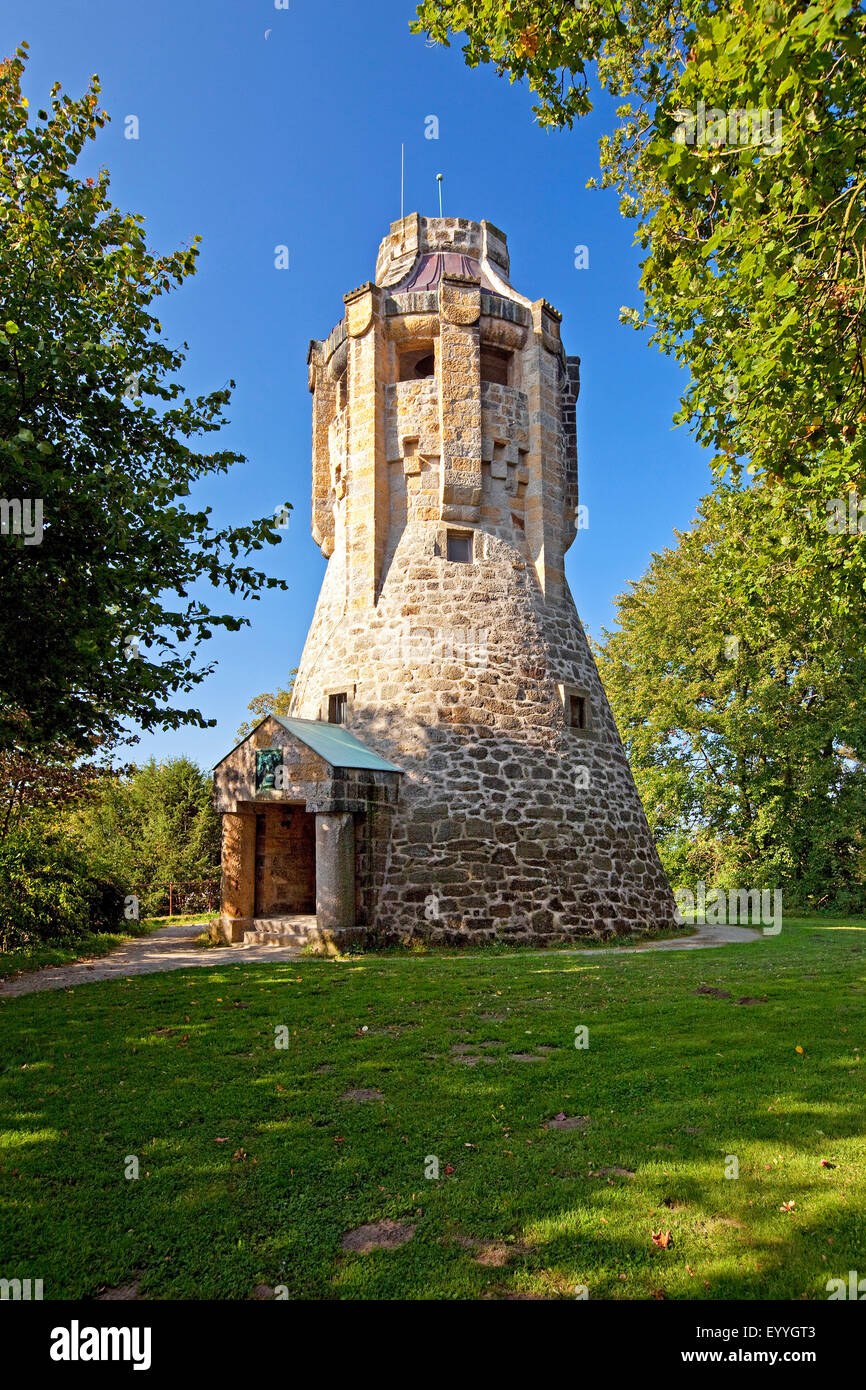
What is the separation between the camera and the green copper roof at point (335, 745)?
13.5 metres

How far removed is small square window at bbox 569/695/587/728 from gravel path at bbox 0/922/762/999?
466 centimetres

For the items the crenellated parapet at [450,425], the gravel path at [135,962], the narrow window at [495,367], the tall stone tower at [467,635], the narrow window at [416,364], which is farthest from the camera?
the narrow window at [416,364]

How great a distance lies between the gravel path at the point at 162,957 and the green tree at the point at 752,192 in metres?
8.35

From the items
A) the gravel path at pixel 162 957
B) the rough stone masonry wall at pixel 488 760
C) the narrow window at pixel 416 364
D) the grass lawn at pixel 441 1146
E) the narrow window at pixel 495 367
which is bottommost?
the gravel path at pixel 162 957

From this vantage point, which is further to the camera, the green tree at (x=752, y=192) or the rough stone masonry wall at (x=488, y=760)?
the rough stone masonry wall at (x=488, y=760)

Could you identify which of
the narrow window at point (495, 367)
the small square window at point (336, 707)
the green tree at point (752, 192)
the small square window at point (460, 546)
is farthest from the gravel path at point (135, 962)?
the narrow window at point (495, 367)

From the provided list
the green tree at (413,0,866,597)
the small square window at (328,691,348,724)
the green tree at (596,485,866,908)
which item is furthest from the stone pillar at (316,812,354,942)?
the green tree at (596,485,866,908)

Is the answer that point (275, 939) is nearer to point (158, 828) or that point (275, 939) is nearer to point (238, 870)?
point (238, 870)

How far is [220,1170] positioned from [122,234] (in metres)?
11.5

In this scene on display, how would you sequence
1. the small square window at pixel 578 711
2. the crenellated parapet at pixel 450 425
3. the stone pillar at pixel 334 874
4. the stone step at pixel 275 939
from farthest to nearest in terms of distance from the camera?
the crenellated parapet at pixel 450 425
the small square window at pixel 578 711
the stone step at pixel 275 939
the stone pillar at pixel 334 874

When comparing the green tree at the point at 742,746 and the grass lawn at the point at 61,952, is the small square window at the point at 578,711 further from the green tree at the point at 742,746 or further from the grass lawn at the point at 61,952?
the grass lawn at the point at 61,952

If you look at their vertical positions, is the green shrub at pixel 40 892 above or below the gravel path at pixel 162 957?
above

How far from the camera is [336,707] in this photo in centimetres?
1655
